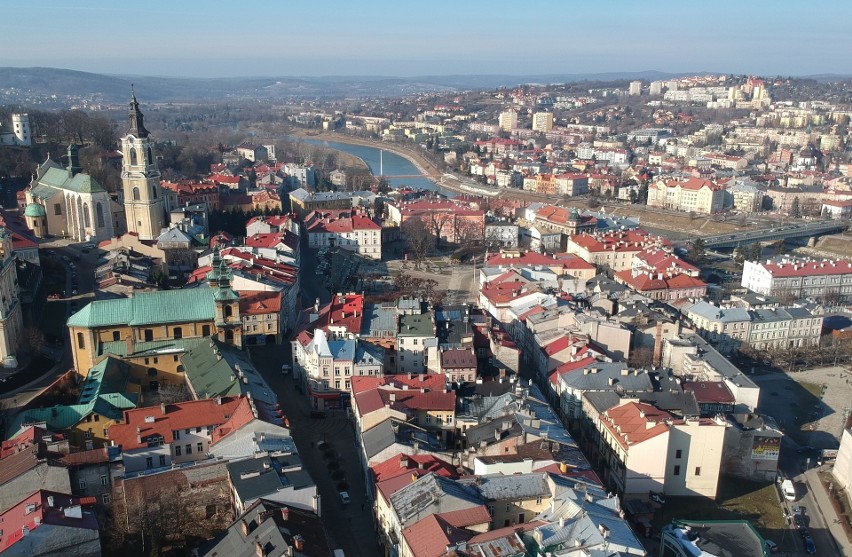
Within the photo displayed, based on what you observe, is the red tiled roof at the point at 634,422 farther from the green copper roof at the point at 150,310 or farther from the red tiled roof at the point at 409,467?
the green copper roof at the point at 150,310

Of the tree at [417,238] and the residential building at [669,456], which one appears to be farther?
the tree at [417,238]

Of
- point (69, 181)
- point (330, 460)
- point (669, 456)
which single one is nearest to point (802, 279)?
point (669, 456)

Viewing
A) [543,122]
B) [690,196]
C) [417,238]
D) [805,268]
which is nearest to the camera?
[805,268]

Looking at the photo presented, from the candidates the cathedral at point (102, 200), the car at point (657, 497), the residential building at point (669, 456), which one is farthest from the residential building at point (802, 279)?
the cathedral at point (102, 200)

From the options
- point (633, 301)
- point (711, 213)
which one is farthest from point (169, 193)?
point (711, 213)

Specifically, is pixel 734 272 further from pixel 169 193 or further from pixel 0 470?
pixel 0 470

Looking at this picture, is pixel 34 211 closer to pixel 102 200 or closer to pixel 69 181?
pixel 69 181

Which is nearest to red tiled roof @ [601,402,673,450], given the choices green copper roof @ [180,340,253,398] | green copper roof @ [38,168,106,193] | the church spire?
green copper roof @ [180,340,253,398]
